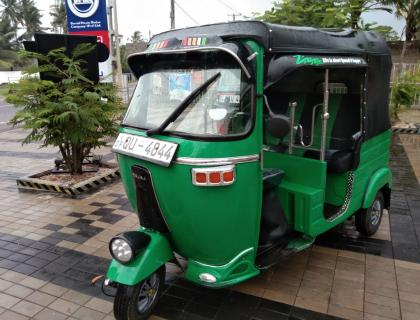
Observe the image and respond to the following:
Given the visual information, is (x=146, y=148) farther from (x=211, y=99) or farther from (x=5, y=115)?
(x=5, y=115)

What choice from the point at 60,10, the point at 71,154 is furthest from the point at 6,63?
the point at 71,154

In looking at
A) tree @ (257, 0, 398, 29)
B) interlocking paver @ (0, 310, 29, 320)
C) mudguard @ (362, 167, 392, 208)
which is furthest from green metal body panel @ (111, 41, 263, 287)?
tree @ (257, 0, 398, 29)

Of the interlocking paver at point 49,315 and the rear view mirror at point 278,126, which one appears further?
the interlocking paver at point 49,315

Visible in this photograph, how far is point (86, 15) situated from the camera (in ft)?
29.0

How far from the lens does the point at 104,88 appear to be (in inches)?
270

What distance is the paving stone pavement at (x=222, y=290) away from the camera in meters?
3.32

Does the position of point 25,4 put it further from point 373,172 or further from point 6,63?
point 373,172

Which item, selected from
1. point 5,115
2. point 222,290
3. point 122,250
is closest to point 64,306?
point 122,250

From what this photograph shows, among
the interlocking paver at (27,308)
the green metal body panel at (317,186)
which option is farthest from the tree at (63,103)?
the green metal body panel at (317,186)

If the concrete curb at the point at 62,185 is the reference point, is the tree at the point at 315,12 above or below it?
above

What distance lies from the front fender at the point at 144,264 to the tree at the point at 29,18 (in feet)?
201

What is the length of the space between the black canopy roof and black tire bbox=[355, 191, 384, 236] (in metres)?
1.81

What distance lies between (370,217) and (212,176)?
106 inches

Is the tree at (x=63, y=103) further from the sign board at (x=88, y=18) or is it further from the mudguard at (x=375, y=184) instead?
the mudguard at (x=375, y=184)
